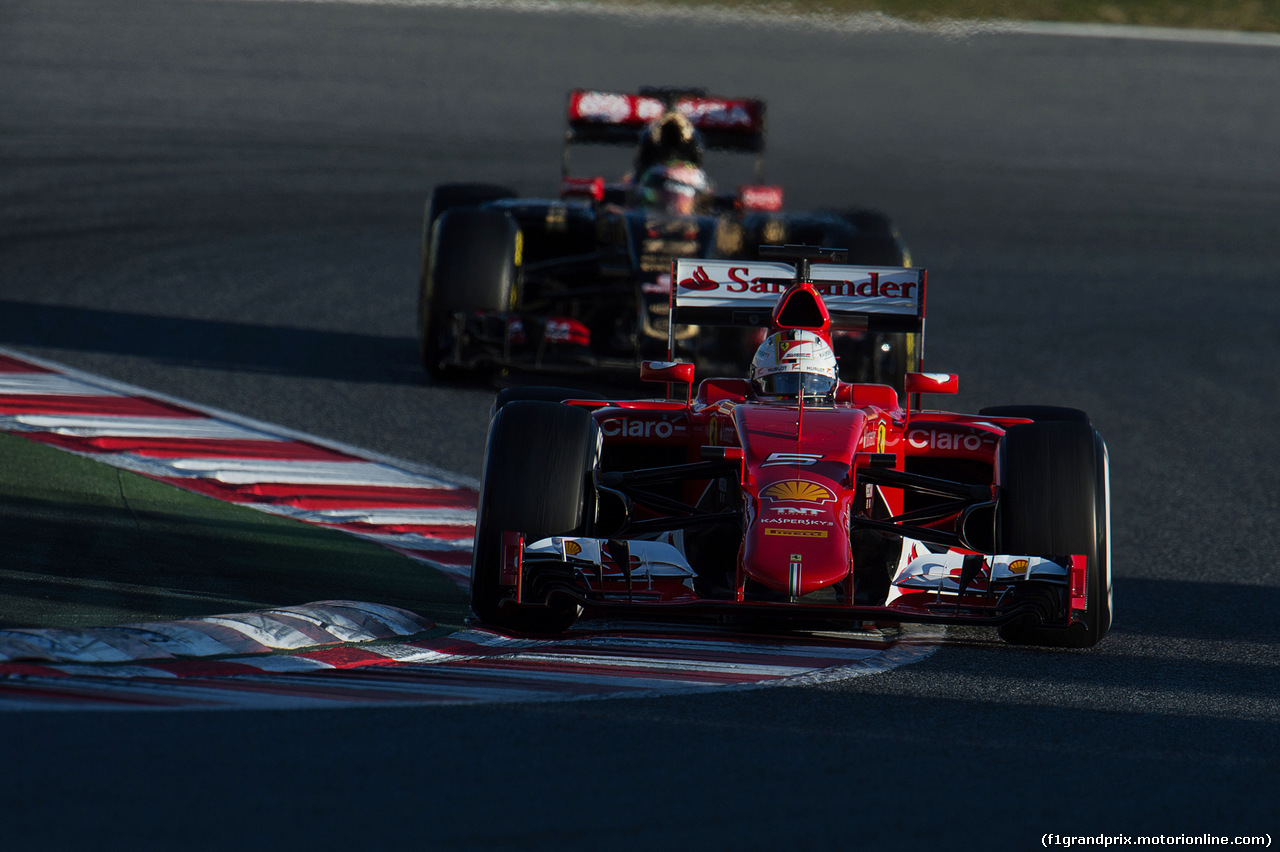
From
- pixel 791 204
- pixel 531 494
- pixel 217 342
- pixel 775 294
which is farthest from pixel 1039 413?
pixel 791 204

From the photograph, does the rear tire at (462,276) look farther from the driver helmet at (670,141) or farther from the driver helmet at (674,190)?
the driver helmet at (670,141)

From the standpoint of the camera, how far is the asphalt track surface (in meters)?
4.40

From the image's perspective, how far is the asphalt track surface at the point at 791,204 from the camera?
4.40m

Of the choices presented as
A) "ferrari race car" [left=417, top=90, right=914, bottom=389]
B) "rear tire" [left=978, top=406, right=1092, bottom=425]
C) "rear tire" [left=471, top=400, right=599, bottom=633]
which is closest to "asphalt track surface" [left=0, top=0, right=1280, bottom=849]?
"ferrari race car" [left=417, top=90, right=914, bottom=389]

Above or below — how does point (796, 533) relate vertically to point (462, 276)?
below

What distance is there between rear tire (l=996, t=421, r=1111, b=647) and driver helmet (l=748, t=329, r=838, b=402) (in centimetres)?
100

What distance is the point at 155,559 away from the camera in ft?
22.9

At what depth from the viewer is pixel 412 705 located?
5066mm

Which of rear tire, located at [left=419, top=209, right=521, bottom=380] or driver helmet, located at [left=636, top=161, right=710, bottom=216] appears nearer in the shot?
rear tire, located at [left=419, top=209, right=521, bottom=380]

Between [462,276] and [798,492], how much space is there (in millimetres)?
5595

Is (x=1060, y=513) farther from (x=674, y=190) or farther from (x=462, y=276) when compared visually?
(x=674, y=190)

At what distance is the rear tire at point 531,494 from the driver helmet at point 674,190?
642 cm

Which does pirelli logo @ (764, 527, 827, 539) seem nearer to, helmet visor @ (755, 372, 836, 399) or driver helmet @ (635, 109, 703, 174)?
helmet visor @ (755, 372, 836, 399)

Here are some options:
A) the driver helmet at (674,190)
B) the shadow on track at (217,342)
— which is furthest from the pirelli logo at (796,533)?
the driver helmet at (674,190)
